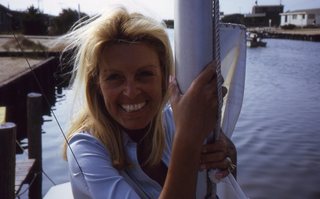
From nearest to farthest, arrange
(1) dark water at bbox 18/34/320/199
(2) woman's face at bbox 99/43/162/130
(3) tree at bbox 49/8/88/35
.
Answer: (2) woman's face at bbox 99/43/162/130, (1) dark water at bbox 18/34/320/199, (3) tree at bbox 49/8/88/35

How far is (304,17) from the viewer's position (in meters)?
96.2

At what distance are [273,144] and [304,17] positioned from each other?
300 ft

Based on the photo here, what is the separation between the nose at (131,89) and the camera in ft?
6.31

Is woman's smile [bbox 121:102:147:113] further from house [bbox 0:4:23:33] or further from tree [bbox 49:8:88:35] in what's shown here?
tree [bbox 49:8:88:35]

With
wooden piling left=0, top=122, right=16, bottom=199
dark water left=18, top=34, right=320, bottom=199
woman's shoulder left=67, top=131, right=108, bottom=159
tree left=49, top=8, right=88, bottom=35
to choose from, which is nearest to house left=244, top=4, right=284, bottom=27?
tree left=49, top=8, right=88, bottom=35

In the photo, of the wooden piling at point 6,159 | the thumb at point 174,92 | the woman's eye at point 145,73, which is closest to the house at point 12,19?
the woman's eye at point 145,73

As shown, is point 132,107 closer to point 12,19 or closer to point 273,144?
point 12,19

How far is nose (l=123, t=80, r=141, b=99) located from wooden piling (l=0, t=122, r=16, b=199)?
3034mm

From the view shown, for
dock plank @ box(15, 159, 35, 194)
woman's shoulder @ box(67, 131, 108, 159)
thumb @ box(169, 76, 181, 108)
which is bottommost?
dock plank @ box(15, 159, 35, 194)

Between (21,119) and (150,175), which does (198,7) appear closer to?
(150,175)

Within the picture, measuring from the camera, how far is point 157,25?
6.76 ft

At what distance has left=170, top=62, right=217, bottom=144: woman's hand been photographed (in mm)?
1210

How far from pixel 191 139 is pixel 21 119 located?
56.9 feet

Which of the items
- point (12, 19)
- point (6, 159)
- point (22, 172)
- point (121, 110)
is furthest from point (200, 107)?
point (22, 172)
